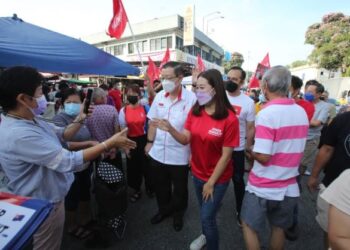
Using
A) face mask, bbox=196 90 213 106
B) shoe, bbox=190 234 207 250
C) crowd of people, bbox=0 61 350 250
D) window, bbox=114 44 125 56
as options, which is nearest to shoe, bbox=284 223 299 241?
crowd of people, bbox=0 61 350 250

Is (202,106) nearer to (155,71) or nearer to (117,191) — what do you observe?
(117,191)

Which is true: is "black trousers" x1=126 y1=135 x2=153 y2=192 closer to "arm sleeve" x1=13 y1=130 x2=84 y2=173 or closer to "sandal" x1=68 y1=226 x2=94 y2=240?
"sandal" x1=68 y1=226 x2=94 y2=240

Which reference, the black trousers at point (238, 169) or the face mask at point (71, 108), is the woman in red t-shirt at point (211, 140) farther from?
the face mask at point (71, 108)

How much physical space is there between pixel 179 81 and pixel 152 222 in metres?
1.90

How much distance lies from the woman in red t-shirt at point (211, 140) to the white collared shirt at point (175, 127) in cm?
49

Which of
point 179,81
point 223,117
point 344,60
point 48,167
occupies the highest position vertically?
point 344,60

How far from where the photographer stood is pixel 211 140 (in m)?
2.16

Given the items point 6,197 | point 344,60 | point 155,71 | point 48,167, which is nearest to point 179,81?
point 48,167

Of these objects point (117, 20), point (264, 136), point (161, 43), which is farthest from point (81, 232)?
point (161, 43)

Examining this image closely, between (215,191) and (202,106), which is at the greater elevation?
(202,106)

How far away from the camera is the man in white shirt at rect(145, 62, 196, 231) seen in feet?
9.50

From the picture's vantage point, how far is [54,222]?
1.82 m

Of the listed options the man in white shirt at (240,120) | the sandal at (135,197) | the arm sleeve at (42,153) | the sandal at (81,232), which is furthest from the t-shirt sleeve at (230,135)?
the sandal at (135,197)

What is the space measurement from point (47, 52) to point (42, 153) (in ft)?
7.97
